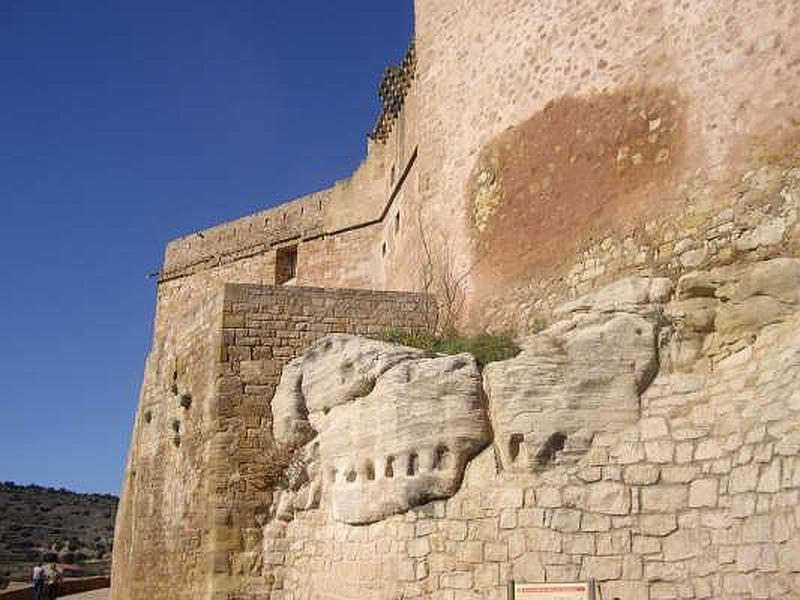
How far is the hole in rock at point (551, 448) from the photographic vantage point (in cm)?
657

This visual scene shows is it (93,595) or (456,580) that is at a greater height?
(456,580)

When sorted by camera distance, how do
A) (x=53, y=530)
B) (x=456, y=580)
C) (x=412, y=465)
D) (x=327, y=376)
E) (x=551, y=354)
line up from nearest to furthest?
(x=456, y=580) < (x=551, y=354) < (x=412, y=465) < (x=327, y=376) < (x=53, y=530)

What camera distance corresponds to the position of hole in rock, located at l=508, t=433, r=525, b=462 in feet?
22.1

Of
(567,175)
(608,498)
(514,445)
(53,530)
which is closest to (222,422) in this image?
(514,445)

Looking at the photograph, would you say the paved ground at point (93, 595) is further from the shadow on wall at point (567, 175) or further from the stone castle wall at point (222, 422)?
the shadow on wall at point (567, 175)

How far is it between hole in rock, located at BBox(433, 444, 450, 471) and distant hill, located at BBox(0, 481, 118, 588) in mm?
14673

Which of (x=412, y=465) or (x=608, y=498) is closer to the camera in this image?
(x=608, y=498)

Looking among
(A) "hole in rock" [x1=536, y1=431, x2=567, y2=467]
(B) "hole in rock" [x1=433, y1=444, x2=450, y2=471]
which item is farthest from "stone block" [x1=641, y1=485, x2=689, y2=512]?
(B) "hole in rock" [x1=433, y1=444, x2=450, y2=471]

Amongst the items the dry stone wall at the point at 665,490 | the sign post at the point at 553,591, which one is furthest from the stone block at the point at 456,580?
the sign post at the point at 553,591

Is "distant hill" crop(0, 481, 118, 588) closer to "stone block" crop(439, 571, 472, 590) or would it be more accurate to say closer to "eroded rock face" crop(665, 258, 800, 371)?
"stone block" crop(439, 571, 472, 590)

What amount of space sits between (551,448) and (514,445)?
311 millimetres

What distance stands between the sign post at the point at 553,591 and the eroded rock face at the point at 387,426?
3.98ft

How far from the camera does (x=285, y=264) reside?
16375 millimetres

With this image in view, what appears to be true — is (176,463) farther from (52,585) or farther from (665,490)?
(52,585)
